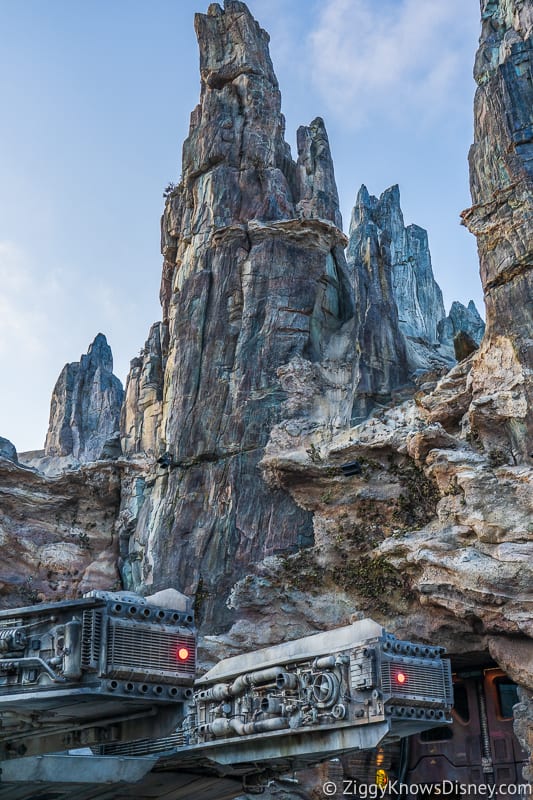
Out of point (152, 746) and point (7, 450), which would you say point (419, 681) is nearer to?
point (152, 746)

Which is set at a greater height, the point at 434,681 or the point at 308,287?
the point at 308,287

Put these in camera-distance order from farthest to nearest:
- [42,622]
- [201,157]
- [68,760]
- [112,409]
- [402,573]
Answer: [112,409] → [201,157] → [402,573] → [68,760] → [42,622]

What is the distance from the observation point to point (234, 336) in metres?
43.8

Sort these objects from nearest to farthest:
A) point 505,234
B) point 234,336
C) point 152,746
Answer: point 152,746, point 505,234, point 234,336

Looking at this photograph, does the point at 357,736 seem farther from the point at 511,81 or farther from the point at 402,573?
the point at 511,81

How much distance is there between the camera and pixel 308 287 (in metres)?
44.2

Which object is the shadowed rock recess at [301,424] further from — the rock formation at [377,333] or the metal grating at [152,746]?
the metal grating at [152,746]

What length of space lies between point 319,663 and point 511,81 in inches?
975

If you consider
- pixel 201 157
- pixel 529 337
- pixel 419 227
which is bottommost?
pixel 529 337

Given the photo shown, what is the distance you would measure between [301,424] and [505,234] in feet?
39.3

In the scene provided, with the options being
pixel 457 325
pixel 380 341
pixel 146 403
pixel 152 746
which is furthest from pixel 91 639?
pixel 457 325

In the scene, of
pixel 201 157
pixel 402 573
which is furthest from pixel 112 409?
pixel 402 573

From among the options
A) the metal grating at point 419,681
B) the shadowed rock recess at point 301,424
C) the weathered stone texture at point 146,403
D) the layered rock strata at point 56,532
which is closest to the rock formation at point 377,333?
the shadowed rock recess at point 301,424

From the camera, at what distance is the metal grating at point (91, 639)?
66.6ft
